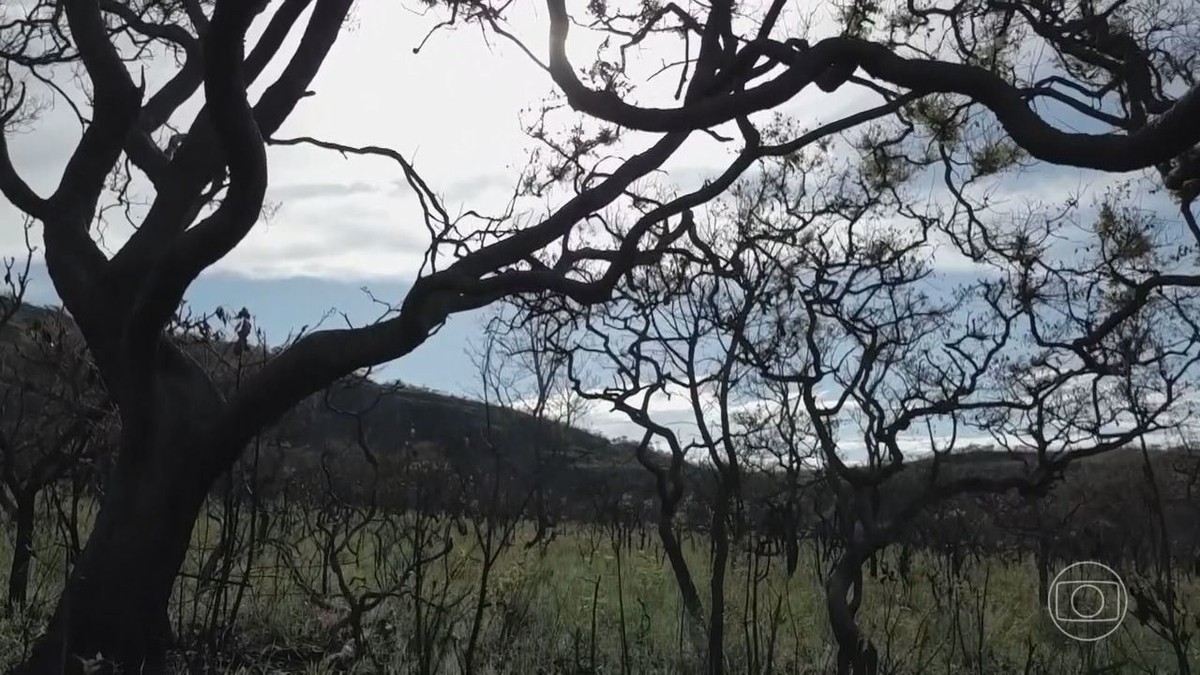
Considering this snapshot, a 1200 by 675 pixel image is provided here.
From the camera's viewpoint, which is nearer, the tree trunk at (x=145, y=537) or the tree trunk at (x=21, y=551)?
the tree trunk at (x=145, y=537)

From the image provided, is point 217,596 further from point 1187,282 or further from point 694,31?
point 1187,282

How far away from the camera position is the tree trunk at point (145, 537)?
4438 millimetres

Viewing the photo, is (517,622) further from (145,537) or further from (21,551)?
(21,551)

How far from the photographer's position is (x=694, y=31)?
6.37m

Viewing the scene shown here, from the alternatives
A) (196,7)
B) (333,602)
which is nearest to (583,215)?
(196,7)

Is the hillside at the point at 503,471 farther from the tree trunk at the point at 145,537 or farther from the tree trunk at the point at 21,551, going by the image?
the tree trunk at the point at 21,551

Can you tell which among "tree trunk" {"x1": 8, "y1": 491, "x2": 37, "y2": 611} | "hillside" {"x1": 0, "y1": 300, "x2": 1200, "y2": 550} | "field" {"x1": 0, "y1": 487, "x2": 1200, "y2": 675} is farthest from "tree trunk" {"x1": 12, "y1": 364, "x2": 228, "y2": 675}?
"tree trunk" {"x1": 8, "y1": 491, "x2": 37, "y2": 611}

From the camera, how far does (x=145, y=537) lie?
457 cm

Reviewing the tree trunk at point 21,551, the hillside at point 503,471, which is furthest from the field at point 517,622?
the hillside at point 503,471

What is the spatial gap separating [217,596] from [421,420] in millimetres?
52051

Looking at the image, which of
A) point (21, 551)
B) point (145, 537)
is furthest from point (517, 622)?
point (21, 551)

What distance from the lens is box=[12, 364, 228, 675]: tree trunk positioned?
14.6ft

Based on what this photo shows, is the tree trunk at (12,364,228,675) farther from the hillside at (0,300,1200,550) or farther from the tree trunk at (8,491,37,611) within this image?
the tree trunk at (8,491,37,611)

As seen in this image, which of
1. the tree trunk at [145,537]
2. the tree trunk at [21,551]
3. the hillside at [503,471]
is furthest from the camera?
the hillside at [503,471]
